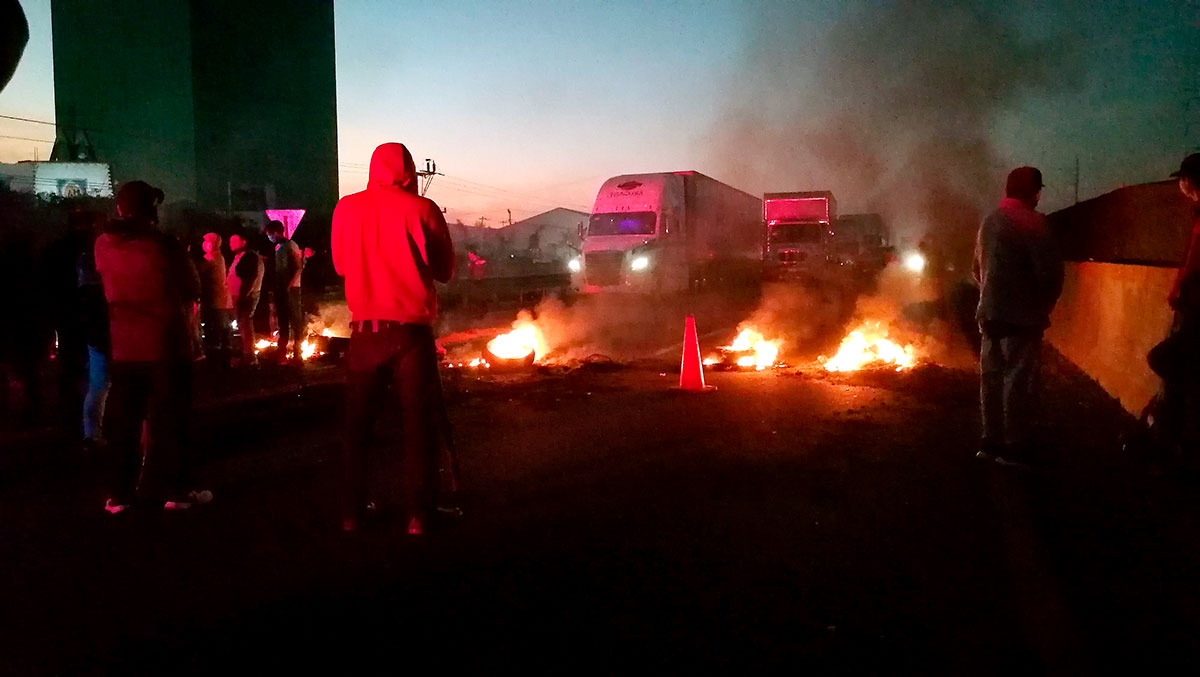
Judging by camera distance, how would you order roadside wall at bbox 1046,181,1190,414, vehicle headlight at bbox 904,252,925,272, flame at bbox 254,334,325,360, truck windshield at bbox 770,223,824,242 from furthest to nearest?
1. vehicle headlight at bbox 904,252,925,272
2. truck windshield at bbox 770,223,824,242
3. flame at bbox 254,334,325,360
4. roadside wall at bbox 1046,181,1190,414

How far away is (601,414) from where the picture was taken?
838 cm

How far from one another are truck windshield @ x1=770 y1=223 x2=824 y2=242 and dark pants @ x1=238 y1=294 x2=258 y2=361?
2503 centimetres

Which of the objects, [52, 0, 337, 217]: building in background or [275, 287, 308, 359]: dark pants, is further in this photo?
[52, 0, 337, 217]: building in background

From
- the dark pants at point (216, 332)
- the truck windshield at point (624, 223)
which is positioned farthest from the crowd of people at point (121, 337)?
the truck windshield at point (624, 223)

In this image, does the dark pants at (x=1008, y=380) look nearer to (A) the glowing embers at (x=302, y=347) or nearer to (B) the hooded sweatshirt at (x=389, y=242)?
(B) the hooded sweatshirt at (x=389, y=242)

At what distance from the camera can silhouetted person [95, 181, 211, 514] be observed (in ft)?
16.5

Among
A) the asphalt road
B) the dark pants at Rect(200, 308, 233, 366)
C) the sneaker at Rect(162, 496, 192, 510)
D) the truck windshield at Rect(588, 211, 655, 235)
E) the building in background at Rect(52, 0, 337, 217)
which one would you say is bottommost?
the asphalt road

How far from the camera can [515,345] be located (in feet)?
42.2

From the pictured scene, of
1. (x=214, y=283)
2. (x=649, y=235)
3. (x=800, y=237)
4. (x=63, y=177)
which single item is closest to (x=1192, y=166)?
(x=214, y=283)

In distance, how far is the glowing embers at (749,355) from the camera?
12.2m

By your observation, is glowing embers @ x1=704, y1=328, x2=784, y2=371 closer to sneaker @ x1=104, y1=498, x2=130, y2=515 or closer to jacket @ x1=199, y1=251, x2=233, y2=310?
jacket @ x1=199, y1=251, x2=233, y2=310

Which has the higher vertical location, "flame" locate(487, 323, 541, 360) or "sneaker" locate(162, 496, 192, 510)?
"flame" locate(487, 323, 541, 360)

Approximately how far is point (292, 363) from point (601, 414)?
5773 mm

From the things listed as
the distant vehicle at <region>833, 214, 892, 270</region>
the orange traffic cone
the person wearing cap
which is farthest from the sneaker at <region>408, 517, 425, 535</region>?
the distant vehicle at <region>833, 214, 892, 270</region>
